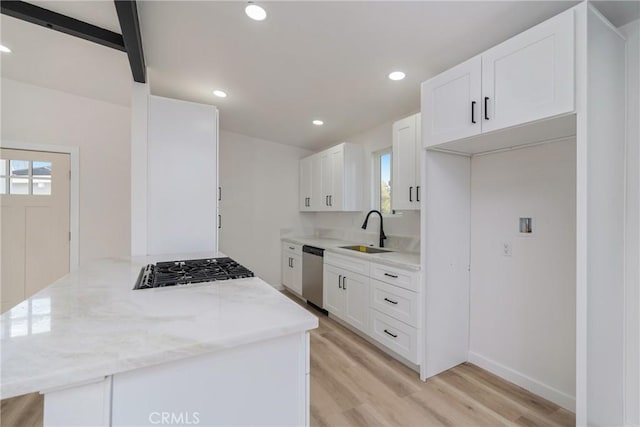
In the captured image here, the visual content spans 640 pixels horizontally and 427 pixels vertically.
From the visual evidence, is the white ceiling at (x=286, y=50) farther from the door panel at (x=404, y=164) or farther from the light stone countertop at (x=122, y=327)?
the light stone countertop at (x=122, y=327)

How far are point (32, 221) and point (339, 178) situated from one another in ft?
11.9

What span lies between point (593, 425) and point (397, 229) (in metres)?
2.13

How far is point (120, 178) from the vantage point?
354cm

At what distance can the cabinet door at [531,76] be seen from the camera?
4.50ft

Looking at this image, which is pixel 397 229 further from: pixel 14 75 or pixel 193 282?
pixel 14 75

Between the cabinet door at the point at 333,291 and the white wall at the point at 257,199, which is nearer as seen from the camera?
the cabinet door at the point at 333,291

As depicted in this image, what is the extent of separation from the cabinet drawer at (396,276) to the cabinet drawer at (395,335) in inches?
12.7

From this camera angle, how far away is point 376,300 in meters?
2.62

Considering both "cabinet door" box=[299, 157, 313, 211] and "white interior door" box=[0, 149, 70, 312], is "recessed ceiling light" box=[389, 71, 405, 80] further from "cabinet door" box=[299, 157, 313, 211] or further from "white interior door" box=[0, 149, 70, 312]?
"white interior door" box=[0, 149, 70, 312]

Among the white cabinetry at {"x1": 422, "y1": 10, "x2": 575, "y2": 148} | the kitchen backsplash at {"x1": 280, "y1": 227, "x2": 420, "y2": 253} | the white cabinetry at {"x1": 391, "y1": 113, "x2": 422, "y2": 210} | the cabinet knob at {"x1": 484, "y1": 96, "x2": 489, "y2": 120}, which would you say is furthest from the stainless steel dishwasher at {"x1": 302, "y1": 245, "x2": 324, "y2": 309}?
the cabinet knob at {"x1": 484, "y1": 96, "x2": 489, "y2": 120}

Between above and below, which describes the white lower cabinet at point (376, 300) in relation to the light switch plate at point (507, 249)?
below

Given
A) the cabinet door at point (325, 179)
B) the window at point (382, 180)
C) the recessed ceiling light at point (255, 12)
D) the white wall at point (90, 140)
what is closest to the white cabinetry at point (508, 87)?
the recessed ceiling light at point (255, 12)

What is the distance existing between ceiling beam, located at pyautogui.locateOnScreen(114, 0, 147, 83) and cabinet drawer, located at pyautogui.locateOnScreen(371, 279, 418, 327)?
8.60 feet

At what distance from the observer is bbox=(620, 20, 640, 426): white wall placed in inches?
59.8
